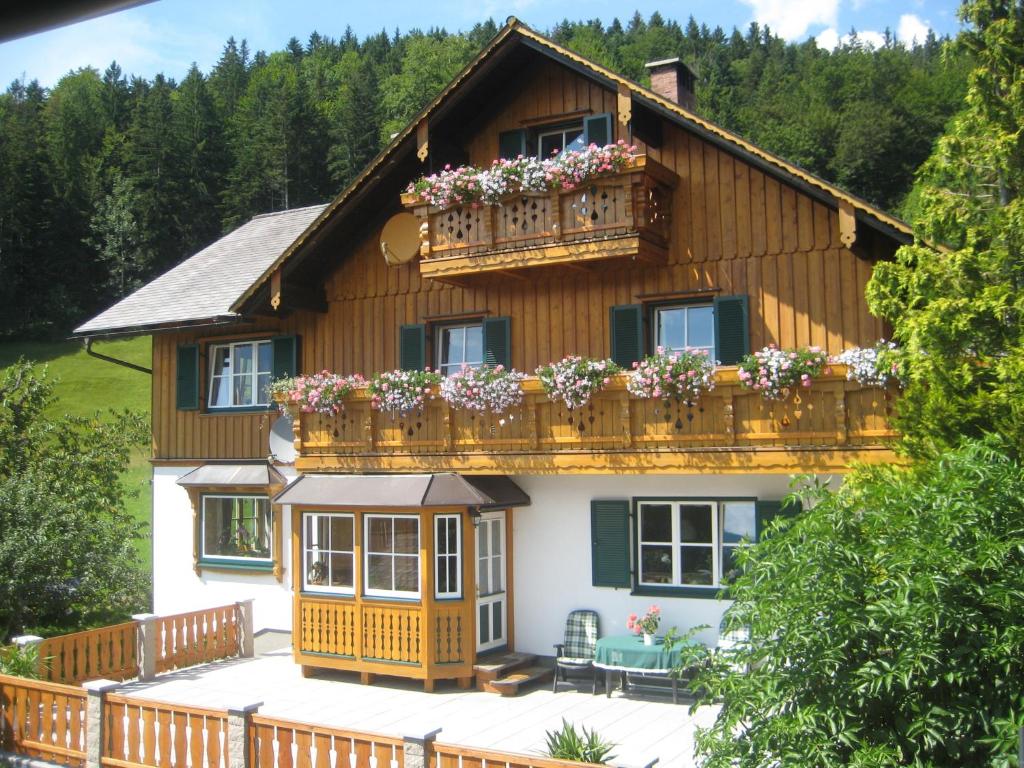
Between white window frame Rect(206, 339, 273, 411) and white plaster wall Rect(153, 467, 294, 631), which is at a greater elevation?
white window frame Rect(206, 339, 273, 411)

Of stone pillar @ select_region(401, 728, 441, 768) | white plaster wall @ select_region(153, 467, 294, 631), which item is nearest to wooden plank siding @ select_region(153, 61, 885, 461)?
white plaster wall @ select_region(153, 467, 294, 631)

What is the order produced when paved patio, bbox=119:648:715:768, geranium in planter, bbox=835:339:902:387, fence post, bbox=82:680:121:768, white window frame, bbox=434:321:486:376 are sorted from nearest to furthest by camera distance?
fence post, bbox=82:680:121:768, geranium in planter, bbox=835:339:902:387, paved patio, bbox=119:648:715:768, white window frame, bbox=434:321:486:376

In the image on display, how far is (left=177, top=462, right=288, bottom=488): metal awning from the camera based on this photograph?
1769cm

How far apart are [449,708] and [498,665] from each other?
1.28 m

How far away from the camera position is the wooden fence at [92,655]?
45.0 feet

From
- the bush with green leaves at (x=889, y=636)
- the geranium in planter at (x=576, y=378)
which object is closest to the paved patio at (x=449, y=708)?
the geranium in planter at (x=576, y=378)

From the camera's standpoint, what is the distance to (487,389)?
553 inches

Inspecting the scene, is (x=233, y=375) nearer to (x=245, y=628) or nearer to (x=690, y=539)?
(x=245, y=628)

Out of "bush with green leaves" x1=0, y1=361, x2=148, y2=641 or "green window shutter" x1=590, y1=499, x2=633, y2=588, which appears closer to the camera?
"green window shutter" x1=590, y1=499, x2=633, y2=588

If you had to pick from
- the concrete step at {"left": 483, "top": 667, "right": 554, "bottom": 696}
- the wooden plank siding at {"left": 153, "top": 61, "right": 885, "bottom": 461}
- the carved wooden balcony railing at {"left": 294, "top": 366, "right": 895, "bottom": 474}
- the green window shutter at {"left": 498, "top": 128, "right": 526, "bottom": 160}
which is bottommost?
the concrete step at {"left": 483, "top": 667, "right": 554, "bottom": 696}

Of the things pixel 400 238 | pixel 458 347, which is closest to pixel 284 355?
pixel 400 238

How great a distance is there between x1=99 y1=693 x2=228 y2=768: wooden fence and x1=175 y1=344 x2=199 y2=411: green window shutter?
8.81 meters

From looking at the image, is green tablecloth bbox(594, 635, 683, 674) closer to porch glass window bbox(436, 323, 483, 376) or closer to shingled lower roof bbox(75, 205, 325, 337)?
porch glass window bbox(436, 323, 483, 376)

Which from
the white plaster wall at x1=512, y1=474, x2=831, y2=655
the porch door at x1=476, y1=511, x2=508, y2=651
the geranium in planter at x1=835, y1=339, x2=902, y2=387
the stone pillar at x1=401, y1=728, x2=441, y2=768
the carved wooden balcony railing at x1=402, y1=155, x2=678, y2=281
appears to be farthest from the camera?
the porch door at x1=476, y1=511, x2=508, y2=651
